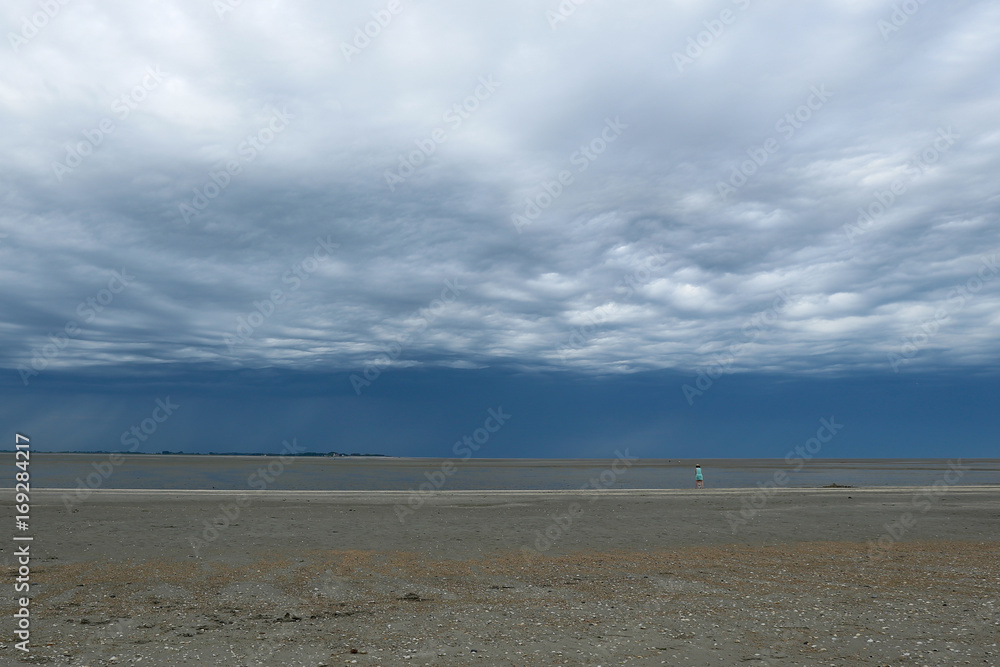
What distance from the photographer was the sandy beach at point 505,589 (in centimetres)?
943

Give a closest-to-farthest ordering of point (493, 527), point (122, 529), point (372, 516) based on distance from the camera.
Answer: point (122, 529) → point (493, 527) → point (372, 516)

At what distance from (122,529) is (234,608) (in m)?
13.9

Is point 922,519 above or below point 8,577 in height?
below

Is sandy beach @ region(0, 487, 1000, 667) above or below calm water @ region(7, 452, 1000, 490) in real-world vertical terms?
above

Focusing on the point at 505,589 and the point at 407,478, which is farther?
the point at 407,478

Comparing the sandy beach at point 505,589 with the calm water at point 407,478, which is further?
the calm water at point 407,478

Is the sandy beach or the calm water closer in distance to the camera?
the sandy beach

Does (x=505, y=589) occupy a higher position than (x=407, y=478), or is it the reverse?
(x=505, y=589)

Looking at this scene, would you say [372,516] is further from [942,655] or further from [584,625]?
[942,655]

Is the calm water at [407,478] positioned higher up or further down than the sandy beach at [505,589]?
further down

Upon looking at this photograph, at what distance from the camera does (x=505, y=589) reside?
1375cm

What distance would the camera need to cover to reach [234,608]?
1191 centimetres

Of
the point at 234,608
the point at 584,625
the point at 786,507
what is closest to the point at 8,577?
the point at 234,608

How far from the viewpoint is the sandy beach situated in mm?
9430
